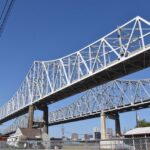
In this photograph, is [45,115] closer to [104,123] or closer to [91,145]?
[91,145]

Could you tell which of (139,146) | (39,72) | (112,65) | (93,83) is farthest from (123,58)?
(39,72)

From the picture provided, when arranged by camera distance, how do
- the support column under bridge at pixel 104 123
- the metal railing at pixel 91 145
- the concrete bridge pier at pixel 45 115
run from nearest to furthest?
the metal railing at pixel 91 145, the concrete bridge pier at pixel 45 115, the support column under bridge at pixel 104 123

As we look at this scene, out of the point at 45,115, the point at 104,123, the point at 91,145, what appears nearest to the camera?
the point at 91,145

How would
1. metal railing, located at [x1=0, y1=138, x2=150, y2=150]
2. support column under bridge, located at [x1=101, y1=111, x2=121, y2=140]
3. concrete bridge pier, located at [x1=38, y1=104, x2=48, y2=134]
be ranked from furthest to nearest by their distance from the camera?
support column under bridge, located at [x1=101, y1=111, x2=121, y2=140]
concrete bridge pier, located at [x1=38, y1=104, x2=48, y2=134]
metal railing, located at [x1=0, y1=138, x2=150, y2=150]

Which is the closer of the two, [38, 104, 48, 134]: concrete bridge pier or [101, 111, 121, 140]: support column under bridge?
[38, 104, 48, 134]: concrete bridge pier

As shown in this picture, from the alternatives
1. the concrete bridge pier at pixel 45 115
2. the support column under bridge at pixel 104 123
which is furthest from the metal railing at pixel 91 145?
the support column under bridge at pixel 104 123

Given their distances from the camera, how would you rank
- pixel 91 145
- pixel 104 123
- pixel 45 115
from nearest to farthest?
pixel 91 145 < pixel 45 115 < pixel 104 123

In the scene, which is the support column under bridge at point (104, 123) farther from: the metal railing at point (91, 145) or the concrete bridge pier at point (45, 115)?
the metal railing at point (91, 145)

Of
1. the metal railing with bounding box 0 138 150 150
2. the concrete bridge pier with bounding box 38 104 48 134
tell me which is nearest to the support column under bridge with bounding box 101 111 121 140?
the concrete bridge pier with bounding box 38 104 48 134

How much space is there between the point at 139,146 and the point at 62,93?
108 feet

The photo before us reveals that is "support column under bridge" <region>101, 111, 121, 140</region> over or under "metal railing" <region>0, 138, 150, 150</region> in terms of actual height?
over

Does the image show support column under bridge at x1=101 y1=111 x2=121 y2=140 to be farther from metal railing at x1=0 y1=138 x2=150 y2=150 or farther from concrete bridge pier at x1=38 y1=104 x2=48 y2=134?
metal railing at x1=0 y1=138 x2=150 y2=150

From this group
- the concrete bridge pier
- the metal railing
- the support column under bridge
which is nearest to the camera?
the metal railing

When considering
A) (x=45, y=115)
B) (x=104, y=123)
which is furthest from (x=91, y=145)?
(x=104, y=123)
